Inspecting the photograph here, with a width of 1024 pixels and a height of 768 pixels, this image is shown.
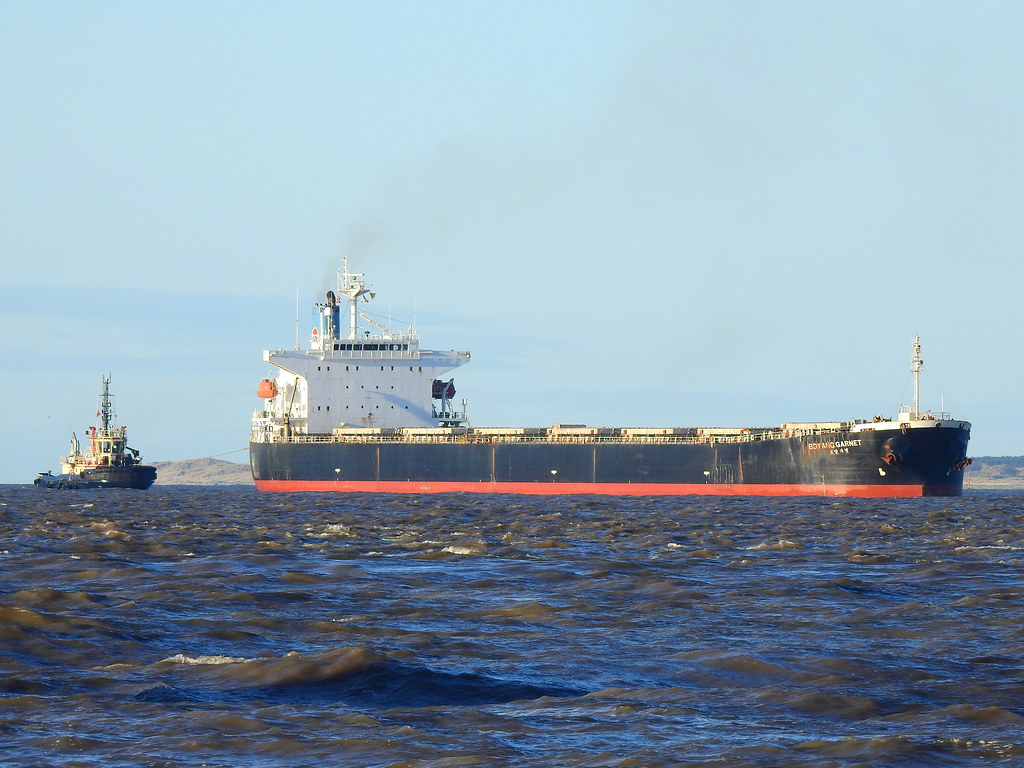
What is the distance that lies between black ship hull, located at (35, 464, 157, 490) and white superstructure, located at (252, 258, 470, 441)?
64.0ft

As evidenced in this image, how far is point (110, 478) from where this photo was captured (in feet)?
312

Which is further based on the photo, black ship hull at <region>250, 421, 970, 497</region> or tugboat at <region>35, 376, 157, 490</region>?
tugboat at <region>35, 376, 157, 490</region>

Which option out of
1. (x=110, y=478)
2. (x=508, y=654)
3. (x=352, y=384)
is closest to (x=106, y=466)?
(x=110, y=478)

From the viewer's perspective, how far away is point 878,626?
17.1m

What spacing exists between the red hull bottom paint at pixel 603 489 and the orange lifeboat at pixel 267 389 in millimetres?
5926

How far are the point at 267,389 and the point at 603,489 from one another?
84.4 ft

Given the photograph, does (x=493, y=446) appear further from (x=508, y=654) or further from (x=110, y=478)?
(x=508, y=654)

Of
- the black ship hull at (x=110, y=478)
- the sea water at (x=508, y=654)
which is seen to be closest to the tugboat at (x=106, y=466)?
the black ship hull at (x=110, y=478)

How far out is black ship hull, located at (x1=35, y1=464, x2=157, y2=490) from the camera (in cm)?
9488

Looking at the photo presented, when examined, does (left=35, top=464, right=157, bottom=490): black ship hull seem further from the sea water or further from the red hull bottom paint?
the sea water

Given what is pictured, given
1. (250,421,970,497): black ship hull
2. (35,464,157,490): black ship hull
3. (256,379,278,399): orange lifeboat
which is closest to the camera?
(250,421,970,497): black ship hull

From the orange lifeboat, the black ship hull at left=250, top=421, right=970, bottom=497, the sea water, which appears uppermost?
the orange lifeboat

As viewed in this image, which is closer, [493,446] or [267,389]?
[493,446]

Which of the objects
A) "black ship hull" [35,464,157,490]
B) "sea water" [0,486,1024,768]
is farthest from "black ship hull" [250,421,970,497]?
"sea water" [0,486,1024,768]
